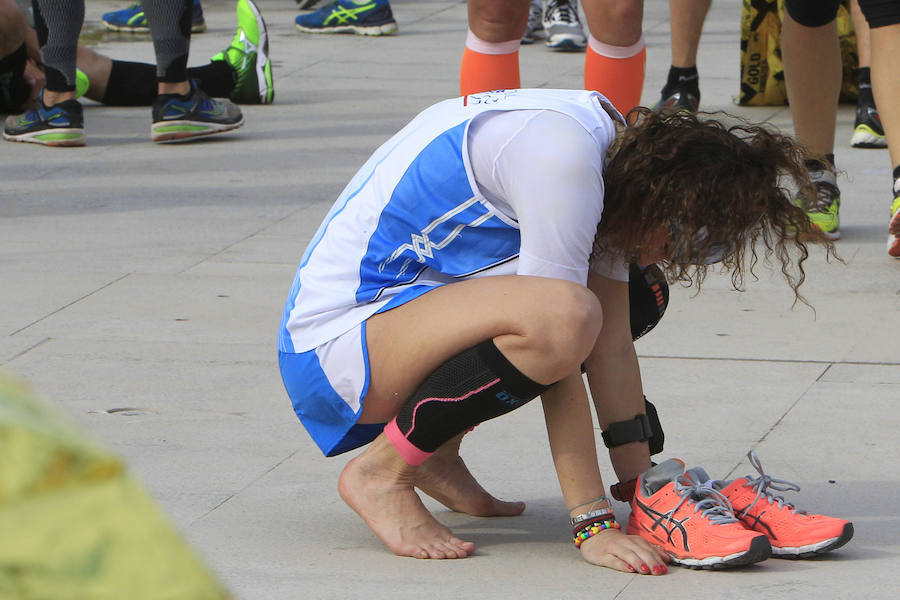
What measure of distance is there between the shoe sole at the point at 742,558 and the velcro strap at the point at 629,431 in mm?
264

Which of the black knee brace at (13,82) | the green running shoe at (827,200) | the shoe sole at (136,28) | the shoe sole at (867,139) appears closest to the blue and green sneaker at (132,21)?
the shoe sole at (136,28)

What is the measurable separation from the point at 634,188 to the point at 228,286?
6.71ft

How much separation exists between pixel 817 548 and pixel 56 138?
442 centimetres

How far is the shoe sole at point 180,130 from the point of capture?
19.8ft

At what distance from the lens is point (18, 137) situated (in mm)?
6078

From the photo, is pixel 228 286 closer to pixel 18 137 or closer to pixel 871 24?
pixel 871 24

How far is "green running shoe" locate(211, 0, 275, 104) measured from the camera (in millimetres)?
6711

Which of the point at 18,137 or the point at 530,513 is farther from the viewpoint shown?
the point at 18,137

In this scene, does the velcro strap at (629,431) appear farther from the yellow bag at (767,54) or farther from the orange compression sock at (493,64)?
the yellow bag at (767,54)

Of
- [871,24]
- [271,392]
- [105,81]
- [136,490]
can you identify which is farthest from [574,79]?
[136,490]

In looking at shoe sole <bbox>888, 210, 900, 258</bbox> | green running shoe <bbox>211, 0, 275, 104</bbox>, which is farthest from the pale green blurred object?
green running shoe <bbox>211, 0, 275, 104</bbox>

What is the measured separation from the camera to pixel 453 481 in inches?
104

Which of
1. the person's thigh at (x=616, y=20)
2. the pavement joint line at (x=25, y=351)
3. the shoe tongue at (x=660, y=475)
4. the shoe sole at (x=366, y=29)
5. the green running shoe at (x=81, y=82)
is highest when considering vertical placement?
the person's thigh at (x=616, y=20)

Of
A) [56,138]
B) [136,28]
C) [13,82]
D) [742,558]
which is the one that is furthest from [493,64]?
[136,28]
